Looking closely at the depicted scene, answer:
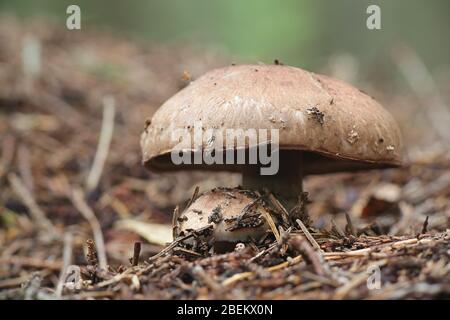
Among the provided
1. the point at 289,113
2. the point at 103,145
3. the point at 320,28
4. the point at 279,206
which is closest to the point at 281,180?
the point at 279,206

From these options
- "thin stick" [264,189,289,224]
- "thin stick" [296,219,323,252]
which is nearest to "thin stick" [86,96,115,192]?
"thin stick" [264,189,289,224]

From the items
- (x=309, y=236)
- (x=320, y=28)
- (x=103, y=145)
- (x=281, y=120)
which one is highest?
(x=320, y=28)

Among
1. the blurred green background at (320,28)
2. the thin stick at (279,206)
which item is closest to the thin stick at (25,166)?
the thin stick at (279,206)

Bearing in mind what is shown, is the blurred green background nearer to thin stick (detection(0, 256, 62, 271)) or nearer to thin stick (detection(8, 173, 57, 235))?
thin stick (detection(8, 173, 57, 235))

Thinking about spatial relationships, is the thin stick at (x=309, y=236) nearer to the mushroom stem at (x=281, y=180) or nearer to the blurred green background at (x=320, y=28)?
the mushroom stem at (x=281, y=180)

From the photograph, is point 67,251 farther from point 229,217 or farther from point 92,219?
point 229,217

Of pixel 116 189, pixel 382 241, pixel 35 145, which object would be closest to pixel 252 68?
pixel 382 241
